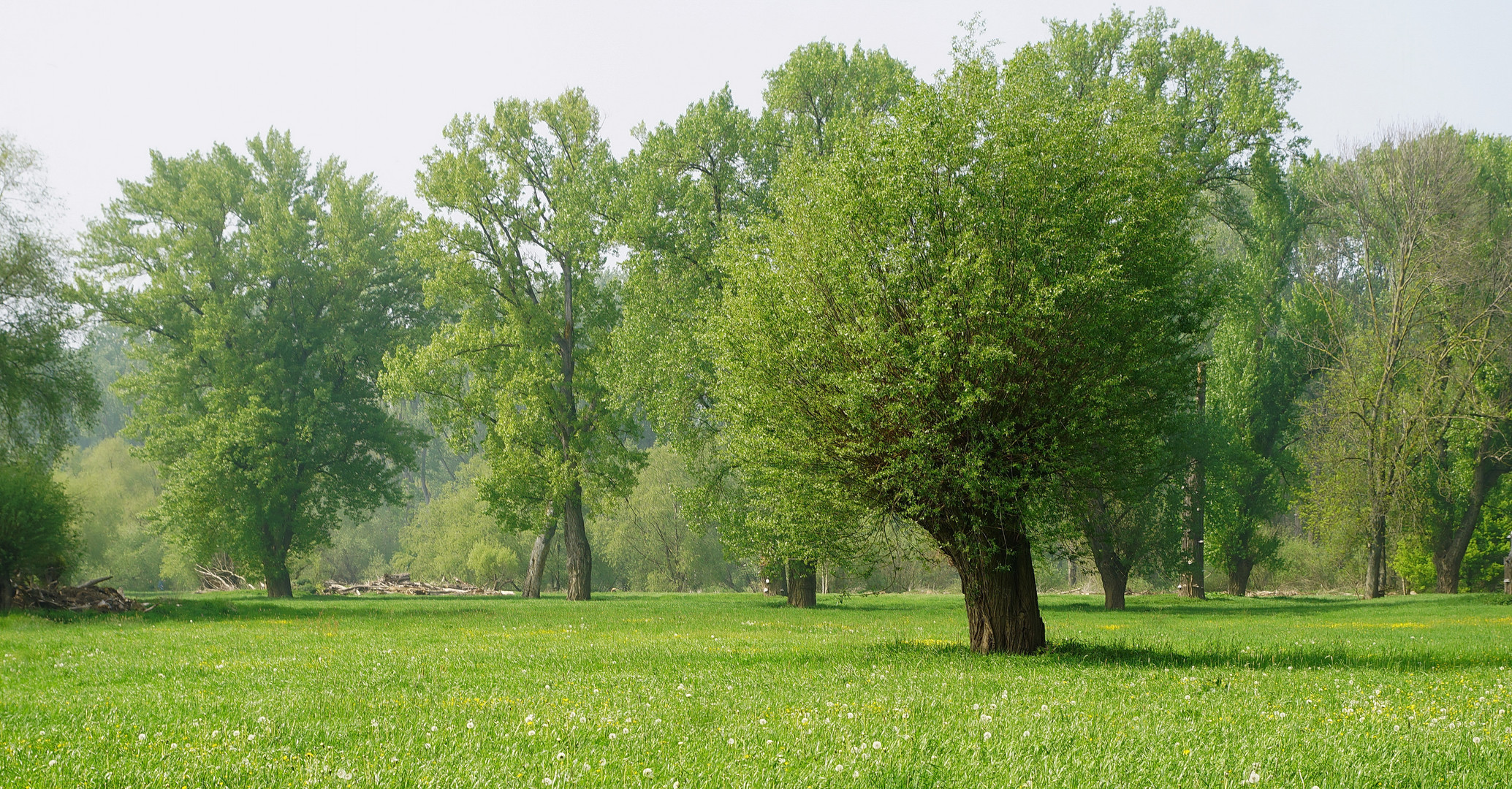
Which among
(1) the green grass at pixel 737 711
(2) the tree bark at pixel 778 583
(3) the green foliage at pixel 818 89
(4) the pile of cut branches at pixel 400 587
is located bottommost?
(4) the pile of cut branches at pixel 400 587

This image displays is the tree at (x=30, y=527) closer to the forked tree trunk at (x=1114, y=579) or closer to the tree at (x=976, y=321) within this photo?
the tree at (x=976, y=321)

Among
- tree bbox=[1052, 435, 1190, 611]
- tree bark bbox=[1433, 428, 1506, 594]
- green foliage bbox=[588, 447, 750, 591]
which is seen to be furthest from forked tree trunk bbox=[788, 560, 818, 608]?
green foliage bbox=[588, 447, 750, 591]

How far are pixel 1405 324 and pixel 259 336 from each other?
52149mm

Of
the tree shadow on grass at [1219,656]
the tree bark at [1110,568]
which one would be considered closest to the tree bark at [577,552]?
the tree bark at [1110,568]

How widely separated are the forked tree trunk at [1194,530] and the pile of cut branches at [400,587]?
4019cm

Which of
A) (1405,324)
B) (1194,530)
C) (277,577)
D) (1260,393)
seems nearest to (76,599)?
(277,577)

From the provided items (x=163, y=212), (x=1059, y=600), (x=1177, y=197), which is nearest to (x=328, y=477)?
(x=163, y=212)

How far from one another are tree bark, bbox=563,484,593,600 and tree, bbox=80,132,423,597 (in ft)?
35.6

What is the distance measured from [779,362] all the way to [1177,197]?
716 centimetres

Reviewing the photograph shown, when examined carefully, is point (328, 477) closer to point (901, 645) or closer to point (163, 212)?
point (163, 212)

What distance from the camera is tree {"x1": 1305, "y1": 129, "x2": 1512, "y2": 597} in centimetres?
3772

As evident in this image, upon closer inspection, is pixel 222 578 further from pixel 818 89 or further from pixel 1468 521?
pixel 1468 521

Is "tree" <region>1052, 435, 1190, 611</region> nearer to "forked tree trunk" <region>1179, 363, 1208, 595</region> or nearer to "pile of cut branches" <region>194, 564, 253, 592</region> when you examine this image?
"forked tree trunk" <region>1179, 363, 1208, 595</region>

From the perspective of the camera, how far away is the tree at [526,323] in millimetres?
36844
